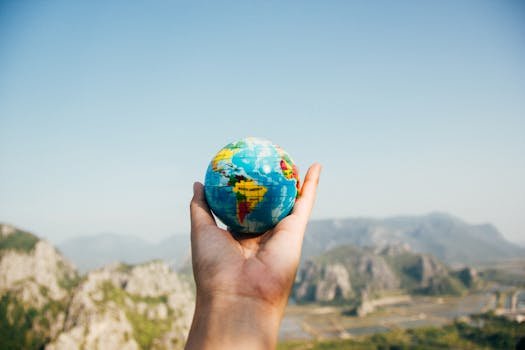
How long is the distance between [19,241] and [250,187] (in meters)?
114

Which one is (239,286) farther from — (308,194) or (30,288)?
(30,288)

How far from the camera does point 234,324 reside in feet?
9.45

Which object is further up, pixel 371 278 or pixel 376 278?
pixel 376 278

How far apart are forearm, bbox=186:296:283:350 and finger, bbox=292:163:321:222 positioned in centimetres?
160

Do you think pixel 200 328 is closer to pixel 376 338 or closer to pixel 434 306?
pixel 376 338

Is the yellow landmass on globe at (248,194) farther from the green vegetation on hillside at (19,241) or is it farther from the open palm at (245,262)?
the green vegetation on hillside at (19,241)

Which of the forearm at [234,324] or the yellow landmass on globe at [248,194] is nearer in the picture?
the forearm at [234,324]

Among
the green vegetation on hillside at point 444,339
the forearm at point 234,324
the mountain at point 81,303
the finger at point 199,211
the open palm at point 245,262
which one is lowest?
the green vegetation on hillside at point 444,339

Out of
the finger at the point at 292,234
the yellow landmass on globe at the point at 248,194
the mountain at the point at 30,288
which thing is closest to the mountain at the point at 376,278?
the mountain at the point at 30,288

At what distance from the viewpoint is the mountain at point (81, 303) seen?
58500 millimetres

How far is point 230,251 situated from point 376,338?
293ft

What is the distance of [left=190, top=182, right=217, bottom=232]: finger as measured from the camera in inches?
171

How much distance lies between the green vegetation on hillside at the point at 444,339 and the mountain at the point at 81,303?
2888 cm

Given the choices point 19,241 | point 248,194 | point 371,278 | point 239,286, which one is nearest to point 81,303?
point 19,241
